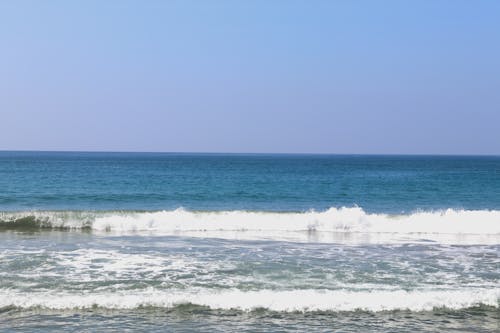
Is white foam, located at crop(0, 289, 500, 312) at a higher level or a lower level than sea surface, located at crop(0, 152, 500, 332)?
higher

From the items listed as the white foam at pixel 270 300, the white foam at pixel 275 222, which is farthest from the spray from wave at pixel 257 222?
the white foam at pixel 270 300

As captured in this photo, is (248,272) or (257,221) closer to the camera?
(248,272)

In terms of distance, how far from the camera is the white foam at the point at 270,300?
1055cm

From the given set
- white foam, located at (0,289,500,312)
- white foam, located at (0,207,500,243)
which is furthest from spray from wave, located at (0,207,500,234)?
white foam, located at (0,289,500,312)

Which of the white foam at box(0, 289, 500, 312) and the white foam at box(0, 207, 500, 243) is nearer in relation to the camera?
the white foam at box(0, 289, 500, 312)

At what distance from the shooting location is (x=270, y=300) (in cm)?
1084

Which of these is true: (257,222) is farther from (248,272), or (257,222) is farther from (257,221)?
(248,272)

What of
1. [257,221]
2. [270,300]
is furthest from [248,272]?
[257,221]

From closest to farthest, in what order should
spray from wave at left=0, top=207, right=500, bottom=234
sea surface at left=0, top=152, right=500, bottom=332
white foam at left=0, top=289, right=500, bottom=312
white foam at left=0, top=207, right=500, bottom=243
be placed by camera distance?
1. sea surface at left=0, top=152, right=500, bottom=332
2. white foam at left=0, top=289, right=500, bottom=312
3. white foam at left=0, top=207, right=500, bottom=243
4. spray from wave at left=0, top=207, right=500, bottom=234

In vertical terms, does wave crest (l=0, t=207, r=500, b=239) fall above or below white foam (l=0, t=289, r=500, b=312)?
below

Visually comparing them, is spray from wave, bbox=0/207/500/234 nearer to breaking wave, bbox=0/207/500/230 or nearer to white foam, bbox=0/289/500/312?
breaking wave, bbox=0/207/500/230

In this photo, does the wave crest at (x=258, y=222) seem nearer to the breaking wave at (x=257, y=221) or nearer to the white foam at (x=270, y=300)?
the breaking wave at (x=257, y=221)

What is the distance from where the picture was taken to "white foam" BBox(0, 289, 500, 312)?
34.6ft

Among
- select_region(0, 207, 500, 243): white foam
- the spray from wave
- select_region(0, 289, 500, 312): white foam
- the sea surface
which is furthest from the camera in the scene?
the spray from wave
